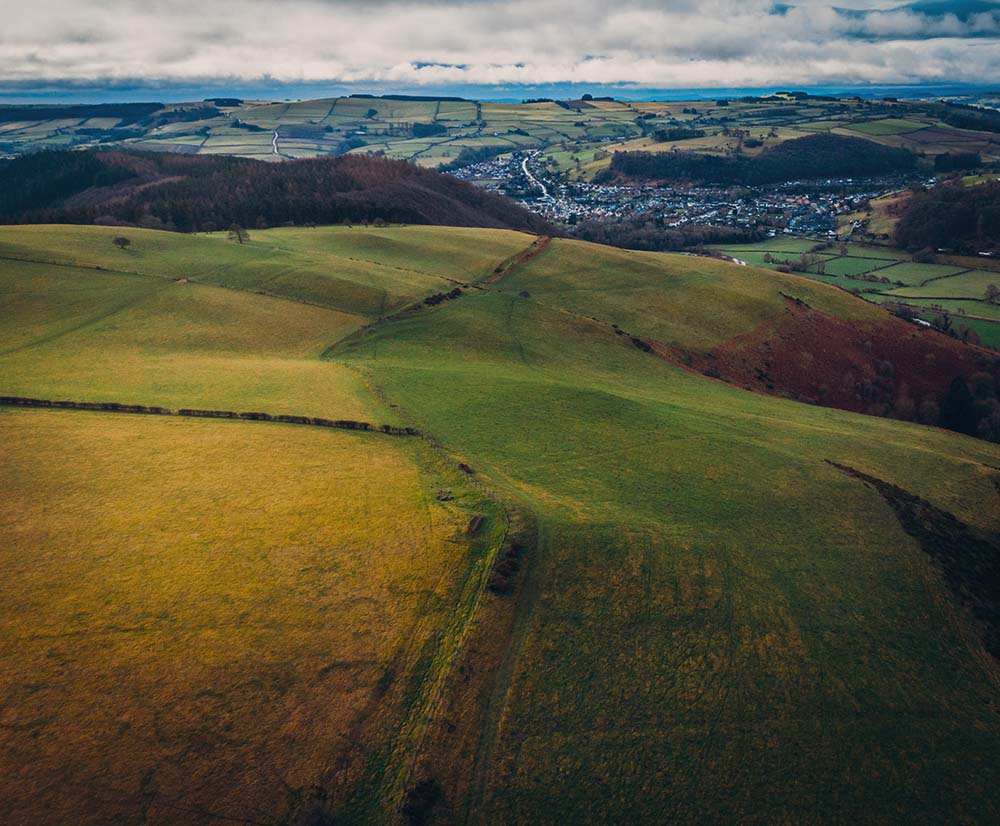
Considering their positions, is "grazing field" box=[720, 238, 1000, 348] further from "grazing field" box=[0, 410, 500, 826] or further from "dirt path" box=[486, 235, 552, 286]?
"grazing field" box=[0, 410, 500, 826]

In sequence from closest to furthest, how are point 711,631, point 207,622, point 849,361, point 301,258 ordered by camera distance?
point 207,622 → point 711,631 → point 849,361 → point 301,258

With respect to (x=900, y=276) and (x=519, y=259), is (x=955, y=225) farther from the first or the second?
(x=519, y=259)

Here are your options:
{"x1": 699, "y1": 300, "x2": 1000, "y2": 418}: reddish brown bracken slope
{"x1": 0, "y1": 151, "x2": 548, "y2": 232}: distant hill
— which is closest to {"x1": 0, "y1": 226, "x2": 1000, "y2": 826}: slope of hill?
{"x1": 699, "y1": 300, "x2": 1000, "y2": 418}: reddish brown bracken slope

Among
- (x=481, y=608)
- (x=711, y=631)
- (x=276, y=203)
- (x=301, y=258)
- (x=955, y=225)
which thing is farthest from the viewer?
(x=955, y=225)

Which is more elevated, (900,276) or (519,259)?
(519,259)

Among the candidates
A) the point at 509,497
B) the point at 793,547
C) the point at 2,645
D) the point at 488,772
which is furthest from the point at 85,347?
the point at 793,547

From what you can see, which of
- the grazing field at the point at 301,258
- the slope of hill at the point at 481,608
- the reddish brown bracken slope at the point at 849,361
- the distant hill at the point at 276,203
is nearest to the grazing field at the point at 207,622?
the slope of hill at the point at 481,608

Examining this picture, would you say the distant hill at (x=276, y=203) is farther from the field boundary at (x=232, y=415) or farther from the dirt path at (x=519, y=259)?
the field boundary at (x=232, y=415)

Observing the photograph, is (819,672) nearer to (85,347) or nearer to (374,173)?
(85,347)

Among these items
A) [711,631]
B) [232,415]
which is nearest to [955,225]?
[711,631]
